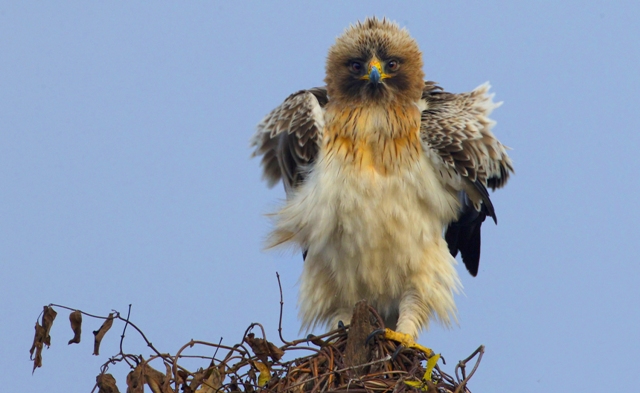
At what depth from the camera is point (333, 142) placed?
251 inches

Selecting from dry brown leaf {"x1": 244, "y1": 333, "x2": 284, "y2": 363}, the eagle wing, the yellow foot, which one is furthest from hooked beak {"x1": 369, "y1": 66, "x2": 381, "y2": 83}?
dry brown leaf {"x1": 244, "y1": 333, "x2": 284, "y2": 363}

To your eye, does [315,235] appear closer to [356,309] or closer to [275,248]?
[275,248]

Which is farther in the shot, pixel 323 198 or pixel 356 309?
pixel 323 198

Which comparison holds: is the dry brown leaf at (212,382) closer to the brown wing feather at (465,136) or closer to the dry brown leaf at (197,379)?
the dry brown leaf at (197,379)

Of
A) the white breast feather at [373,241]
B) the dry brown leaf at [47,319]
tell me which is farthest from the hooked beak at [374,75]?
the dry brown leaf at [47,319]

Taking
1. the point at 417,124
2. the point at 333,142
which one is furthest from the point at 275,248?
the point at 417,124

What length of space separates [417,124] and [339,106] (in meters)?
0.53

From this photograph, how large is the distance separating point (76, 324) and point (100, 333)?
6.0 inches

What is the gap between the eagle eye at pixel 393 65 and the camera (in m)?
6.47

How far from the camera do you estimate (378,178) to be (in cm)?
625

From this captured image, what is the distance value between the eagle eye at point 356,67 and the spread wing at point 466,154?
21.6 inches

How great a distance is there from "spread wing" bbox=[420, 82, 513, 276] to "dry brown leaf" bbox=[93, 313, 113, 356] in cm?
268

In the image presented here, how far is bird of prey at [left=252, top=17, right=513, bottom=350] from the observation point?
6285mm

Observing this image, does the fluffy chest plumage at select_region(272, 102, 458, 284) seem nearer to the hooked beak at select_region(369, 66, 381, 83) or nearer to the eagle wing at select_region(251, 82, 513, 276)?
the eagle wing at select_region(251, 82, 513, 276)
